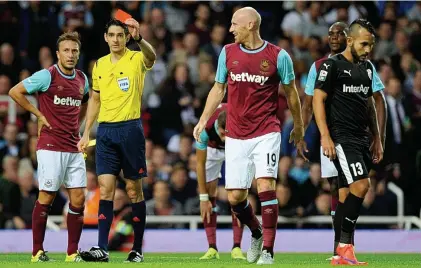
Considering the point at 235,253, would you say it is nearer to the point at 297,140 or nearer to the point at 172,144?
the point at 297,140

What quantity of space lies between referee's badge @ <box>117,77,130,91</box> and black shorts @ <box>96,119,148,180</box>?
34cm

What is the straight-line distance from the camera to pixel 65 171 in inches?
482

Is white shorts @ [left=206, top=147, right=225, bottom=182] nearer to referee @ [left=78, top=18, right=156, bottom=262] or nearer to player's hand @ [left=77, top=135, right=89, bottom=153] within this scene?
referee @ [left=78, top=18, right=156, bottom=262]

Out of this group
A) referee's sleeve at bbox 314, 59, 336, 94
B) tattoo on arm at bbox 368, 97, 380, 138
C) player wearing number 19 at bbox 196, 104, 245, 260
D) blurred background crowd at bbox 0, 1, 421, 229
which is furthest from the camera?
blurred background crowd at bbox 0, 1, 421, 229

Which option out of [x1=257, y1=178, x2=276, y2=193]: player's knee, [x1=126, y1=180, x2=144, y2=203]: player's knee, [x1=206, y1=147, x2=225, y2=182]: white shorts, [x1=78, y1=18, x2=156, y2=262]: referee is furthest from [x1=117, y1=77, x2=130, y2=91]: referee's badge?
[x1=206, y1=147, x2=225, y2=182]: white shorts

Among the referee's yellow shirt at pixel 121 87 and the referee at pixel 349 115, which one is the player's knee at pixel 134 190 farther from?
the referee at pixel 349 115

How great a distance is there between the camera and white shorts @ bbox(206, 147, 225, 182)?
13477 millimetres

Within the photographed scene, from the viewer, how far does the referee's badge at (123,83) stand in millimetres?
11523

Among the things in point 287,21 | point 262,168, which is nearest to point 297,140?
point 262,168

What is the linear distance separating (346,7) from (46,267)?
11.2m

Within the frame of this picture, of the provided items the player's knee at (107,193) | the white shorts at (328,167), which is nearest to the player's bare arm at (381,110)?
the white shorts at (328,167)

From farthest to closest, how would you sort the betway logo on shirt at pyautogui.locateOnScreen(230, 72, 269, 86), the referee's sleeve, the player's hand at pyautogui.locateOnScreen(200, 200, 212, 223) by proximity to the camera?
1. the player's hand at pyautogui.locateOnScreen(200, 200, 212, 223)
2. the betway logo on shirt at pyautogui.locateOnScreen(230, 72, 269, 86)
3. the referee's sleeve

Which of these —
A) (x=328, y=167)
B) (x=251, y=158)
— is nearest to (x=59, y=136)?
(x=251, y=158)

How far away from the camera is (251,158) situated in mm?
11023
